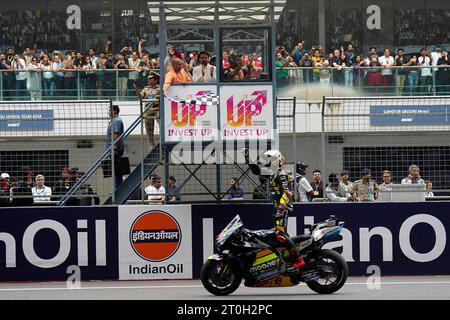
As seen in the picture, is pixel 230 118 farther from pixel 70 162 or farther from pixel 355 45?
pixel 355 45

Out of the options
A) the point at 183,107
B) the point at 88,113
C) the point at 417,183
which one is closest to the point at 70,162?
the point at 88,113

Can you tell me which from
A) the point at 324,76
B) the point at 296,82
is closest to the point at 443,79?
the point at 324,76

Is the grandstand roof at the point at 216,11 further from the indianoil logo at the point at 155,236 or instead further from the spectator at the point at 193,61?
the indianoil logo at the point at 155,236

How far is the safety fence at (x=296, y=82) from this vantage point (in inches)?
1093

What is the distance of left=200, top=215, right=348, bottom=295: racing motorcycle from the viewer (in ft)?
53.0

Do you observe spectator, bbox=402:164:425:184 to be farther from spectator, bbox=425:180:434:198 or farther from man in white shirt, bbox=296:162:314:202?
man in white shirt, bbox=296:162:314:202

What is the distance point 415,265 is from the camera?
19422 mm

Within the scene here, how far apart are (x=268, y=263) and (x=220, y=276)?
71 centimetres

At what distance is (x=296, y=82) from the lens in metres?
27.8

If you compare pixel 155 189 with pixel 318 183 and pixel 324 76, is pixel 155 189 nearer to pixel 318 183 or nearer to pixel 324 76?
pixel 318 183

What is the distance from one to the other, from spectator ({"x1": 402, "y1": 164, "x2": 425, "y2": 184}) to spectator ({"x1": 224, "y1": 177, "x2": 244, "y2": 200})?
2.76m

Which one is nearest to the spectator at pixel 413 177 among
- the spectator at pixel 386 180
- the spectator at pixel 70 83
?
the spectator at pixel 386 180
